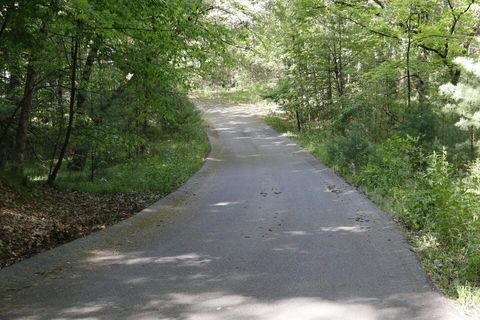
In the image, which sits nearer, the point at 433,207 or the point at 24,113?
the point at 433,207

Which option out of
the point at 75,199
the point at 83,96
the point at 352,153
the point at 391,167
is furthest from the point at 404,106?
the point at 75,199

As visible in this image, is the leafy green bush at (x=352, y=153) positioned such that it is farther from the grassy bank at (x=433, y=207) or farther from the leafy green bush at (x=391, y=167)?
the leafy green bush at (x=391, y=167)

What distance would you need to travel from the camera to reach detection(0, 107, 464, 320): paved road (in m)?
4.86

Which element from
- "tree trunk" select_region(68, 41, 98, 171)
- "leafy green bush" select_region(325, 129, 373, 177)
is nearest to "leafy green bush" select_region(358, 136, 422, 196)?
"leafy green bush" select_region(325, 129, 373, 177)

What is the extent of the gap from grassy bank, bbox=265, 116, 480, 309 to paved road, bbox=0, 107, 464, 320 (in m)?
0.31

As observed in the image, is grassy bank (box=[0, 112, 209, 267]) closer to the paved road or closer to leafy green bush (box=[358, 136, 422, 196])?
the paved road

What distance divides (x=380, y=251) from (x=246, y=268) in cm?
222

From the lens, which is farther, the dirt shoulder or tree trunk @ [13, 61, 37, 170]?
tree trunk @ [13, 61, 37, 170]

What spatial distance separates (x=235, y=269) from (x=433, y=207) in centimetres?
407

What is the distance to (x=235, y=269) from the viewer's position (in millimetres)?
6227

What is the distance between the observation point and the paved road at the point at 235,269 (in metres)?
4.86

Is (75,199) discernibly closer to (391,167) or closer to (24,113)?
(24,113)

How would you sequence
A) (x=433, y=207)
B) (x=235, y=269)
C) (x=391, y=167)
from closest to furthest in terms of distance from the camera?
(x=235, y=269) < (x=433, y=207) < (x=391, y=167)

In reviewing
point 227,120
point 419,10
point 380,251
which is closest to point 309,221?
point 380,251
